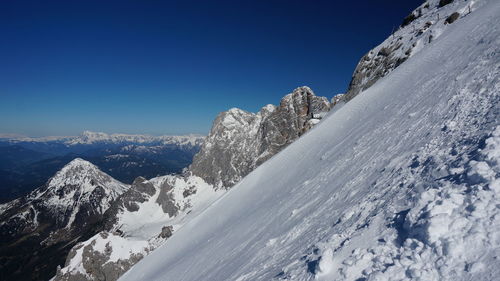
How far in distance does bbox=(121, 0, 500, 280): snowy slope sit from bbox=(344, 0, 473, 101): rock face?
19.2 m

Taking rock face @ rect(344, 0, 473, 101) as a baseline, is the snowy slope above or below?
below

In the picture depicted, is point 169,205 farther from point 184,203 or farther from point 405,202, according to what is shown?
point 405,202

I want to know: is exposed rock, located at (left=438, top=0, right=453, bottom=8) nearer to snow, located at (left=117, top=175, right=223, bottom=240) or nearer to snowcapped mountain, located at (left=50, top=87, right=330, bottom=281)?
snowcapped mountain, located at (left=50, top=87, right=330, bottom=281)

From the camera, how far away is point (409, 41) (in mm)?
40562

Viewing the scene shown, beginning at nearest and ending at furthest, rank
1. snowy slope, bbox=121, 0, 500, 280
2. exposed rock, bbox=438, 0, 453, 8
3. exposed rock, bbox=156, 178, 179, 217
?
snowy slope, bbox=121, 0, 500, 280
exposed rock, bbox=438, 0, 453, 8
exposed rock, bbox=156, 178, 179, 217

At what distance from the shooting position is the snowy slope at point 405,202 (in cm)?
541

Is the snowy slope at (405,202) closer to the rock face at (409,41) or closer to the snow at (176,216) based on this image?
the rock face at (409,41)

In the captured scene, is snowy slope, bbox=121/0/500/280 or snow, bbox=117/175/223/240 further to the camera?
snow, bbox=117/175/223/240

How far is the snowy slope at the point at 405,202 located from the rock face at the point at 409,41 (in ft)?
63.0

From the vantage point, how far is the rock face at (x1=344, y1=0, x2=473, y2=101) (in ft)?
117

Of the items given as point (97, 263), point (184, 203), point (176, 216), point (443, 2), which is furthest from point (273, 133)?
point (443, 2)

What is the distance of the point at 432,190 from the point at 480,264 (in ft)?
7.14

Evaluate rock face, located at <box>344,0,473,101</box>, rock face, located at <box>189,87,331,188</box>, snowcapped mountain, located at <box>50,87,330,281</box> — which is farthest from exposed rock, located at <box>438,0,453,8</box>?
rock face, located at <box>189,87,331,188</box>

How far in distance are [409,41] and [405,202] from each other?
41.1 meters
